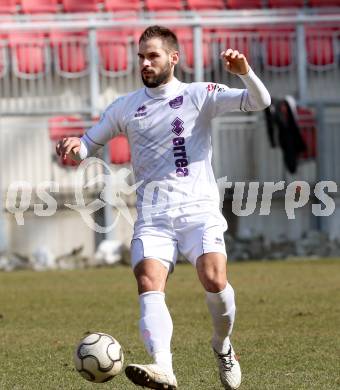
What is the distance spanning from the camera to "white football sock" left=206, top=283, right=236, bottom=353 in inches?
271

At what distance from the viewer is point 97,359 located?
6.52 meters

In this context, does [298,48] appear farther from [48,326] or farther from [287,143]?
[48,326]

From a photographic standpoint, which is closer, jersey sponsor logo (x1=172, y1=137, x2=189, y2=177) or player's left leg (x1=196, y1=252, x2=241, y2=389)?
player's left leg (x1=196, y1=252, x2=241, y2=389)

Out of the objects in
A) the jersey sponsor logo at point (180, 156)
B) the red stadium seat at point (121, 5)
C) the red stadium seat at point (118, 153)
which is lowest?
the red stadium seat at point (118, 153)

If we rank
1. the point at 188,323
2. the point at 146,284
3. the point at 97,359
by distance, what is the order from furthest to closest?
1. the point at 188,323
2. the point at 146,284
3. the point at 97,359

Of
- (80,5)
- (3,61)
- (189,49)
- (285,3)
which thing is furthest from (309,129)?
(3,61)

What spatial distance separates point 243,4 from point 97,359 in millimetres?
14229

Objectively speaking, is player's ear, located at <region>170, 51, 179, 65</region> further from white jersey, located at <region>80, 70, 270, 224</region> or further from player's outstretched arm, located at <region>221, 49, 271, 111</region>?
player's outstretched arm, located at <region>221, 49, 271, 111</region>

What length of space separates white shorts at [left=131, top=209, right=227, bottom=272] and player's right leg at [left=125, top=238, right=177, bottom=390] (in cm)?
2

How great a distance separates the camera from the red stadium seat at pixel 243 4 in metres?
20.0

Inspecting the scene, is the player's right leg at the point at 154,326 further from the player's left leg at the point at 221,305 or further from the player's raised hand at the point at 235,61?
the player's raised hand at the point at 235,61

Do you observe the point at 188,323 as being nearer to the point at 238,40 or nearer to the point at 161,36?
the point at 161,36

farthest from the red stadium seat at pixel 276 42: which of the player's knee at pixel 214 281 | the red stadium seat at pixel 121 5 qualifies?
the player's knee at pixel 214 281

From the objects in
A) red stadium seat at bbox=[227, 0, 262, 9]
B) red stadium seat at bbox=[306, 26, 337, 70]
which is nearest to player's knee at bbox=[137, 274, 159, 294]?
red stadium seat at bbox=[306, 26, 337, 70]
